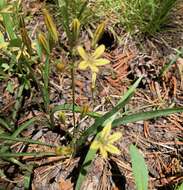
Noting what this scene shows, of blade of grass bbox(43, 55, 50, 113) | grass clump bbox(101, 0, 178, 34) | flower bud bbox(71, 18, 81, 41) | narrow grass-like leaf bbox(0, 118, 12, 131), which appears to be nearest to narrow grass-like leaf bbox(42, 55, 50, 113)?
blade of grass bbox(43, 55, 50, 113)

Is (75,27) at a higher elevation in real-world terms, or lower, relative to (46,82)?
higher

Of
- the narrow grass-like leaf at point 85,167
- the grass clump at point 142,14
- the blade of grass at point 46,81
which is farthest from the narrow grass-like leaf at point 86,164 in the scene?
the grass clump at point 142,14

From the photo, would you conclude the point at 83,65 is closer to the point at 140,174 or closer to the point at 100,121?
the point at 100,121

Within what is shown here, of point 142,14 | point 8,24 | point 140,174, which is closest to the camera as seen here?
point 140,174

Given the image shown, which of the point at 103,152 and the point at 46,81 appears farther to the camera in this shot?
the point at 46,81

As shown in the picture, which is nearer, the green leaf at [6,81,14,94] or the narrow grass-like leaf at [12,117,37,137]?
the narrow grass-like leaf at [12,117,37,137]

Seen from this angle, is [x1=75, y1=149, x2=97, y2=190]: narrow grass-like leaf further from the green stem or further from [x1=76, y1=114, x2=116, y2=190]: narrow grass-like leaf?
the green stem

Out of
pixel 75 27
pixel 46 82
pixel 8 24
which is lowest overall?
pixel 46 82

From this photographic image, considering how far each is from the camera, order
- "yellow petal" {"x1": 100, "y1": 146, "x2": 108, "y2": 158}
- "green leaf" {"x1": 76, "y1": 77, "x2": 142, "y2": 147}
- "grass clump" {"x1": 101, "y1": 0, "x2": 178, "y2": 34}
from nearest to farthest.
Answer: "yellow petal" {"x1": 100, "y1": 146, "x2": 108, "y2": 158}, "green leaf" {"x1": 76, "y1": 77, "x2": 142, "y2": 147}, "grass clump" {"x1": 101, "y1": 0, "x2": 178, "y2": 34}

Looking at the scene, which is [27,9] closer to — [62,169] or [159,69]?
[159,69]

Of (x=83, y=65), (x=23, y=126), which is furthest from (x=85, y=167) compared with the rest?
(x=83, y=65)

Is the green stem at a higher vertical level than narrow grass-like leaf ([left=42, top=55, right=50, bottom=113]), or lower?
lower

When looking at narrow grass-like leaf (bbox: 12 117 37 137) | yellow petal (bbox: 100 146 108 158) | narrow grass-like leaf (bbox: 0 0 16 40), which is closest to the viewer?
yellow petal (bbox: 100 146 108 158)

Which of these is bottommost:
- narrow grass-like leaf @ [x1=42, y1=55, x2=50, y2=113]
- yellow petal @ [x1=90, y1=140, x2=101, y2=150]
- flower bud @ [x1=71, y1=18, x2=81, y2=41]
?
yellow petal @ [x1=90, y1=140, x2=101, y2=150]
